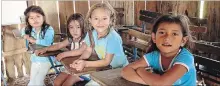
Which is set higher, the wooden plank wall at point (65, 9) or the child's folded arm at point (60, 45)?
the wooden plank wall at point (65, 9)

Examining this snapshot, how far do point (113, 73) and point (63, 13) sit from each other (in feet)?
2.30

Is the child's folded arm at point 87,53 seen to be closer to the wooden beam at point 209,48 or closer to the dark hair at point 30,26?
the dark hair at point 30,26

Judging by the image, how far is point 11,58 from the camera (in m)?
1.76

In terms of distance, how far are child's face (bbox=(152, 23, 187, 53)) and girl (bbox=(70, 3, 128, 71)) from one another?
26cm

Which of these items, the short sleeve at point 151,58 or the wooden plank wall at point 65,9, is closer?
the short sleeve at point 151,58

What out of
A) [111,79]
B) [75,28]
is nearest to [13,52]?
[75,28]

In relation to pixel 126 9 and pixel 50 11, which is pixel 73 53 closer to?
pixel 50 11

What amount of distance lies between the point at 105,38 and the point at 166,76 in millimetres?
399

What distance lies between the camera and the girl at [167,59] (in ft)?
2.23

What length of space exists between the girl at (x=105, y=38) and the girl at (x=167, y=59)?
0.65 feet

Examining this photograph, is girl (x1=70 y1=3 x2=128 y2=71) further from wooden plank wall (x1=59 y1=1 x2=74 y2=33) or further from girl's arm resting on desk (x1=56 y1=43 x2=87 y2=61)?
wooden plank wall (x1=59 y1=1 x2=74 y2=33)

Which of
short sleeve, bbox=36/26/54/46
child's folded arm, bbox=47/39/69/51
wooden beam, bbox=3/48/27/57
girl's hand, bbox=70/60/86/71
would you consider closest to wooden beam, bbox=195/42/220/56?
girl's hand, bbox=70/60/86/71

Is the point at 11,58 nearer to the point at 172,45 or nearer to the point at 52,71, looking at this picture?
the point at 52,71

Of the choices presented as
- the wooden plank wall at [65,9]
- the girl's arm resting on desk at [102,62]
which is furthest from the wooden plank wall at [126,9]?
the girl's arm resting on desk at [102,62]
